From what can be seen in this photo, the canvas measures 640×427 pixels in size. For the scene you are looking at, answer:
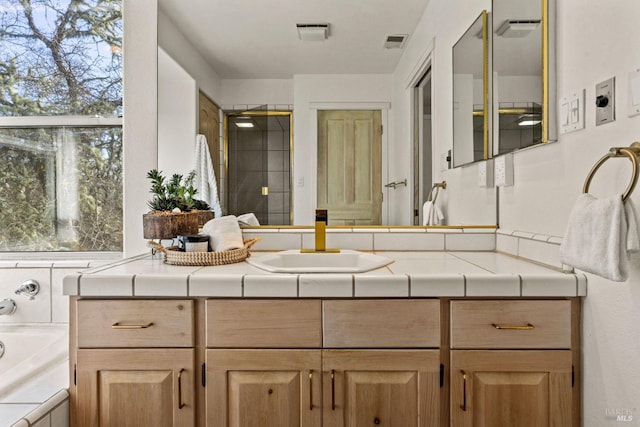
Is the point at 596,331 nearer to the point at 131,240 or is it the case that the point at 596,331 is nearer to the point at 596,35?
the point at 596,35

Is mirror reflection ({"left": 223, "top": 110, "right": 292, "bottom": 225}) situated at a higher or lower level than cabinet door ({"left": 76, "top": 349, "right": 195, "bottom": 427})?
higher

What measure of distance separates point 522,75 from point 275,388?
1.31m

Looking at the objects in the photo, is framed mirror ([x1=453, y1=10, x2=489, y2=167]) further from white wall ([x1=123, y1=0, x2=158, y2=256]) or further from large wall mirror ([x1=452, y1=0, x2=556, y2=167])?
white wall ([x1=123, y1=0, x2=158, y2=256])

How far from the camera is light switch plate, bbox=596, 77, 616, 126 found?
910 millimetres

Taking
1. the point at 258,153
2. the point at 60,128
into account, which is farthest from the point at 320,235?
the point at 60,128

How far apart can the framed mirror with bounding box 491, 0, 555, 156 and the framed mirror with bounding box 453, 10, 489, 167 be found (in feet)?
0.21

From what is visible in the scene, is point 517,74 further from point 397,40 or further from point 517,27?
point 397,40

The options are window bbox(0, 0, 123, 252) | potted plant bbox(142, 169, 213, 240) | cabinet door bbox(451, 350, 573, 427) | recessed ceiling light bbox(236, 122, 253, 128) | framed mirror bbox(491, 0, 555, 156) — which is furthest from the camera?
window bbox(0, 0, 123, 252)

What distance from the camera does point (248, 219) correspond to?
1688mm

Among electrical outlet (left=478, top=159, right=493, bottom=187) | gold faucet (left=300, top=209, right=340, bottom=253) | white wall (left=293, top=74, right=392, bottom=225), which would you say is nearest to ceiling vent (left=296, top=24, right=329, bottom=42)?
Result: white wall (left=293, top=74, right=392, bottom=225)

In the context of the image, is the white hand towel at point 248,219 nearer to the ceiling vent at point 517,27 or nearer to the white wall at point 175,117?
the white wall at point 175,117

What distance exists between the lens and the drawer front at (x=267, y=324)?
105cm

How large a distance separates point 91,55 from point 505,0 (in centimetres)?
200

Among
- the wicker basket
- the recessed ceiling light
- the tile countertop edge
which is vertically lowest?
the tile countertop edge
